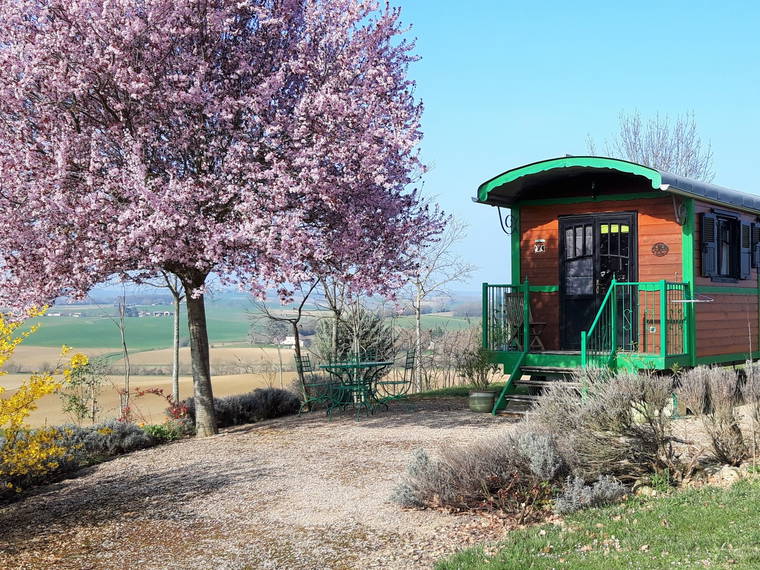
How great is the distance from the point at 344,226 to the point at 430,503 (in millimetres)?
5097

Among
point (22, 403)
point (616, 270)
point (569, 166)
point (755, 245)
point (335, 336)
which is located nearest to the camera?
point (22, 403)

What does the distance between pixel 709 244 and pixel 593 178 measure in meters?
2.06

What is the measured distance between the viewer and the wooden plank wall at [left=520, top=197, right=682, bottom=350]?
12258 mm

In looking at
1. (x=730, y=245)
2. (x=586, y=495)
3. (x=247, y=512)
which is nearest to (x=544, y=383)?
(x=586, y=495)

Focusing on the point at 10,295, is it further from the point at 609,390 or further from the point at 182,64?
the point at 609,390

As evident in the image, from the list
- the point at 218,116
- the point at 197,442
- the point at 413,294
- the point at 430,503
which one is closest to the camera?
the point at 430,503

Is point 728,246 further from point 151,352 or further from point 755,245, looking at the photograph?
point 151,352

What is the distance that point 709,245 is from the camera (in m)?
12.4

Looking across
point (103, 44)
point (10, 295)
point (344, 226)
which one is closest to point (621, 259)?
point (344, 226)

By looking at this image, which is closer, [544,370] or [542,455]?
[542,455]

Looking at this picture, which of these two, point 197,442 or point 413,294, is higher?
point 413,294

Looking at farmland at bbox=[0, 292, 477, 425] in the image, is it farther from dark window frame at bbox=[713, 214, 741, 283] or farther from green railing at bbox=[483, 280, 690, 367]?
dark window frame at bbox=[713, 214, 741, 283]

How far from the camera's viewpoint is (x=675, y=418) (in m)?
10.6

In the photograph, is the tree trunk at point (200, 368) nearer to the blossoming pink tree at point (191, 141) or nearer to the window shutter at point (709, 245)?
the blossoming pink tree at point (191, 141)
